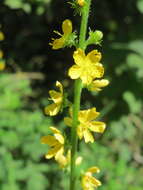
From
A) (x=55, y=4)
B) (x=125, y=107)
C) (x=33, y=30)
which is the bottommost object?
(x=125, y=107)

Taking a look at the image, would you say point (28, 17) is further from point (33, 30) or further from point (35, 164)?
point (35, 164)

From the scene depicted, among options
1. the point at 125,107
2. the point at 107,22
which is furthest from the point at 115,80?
the point at 107,22

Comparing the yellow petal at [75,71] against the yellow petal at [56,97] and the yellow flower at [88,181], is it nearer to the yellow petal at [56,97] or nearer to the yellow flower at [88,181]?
the yellow petal at [56,97]

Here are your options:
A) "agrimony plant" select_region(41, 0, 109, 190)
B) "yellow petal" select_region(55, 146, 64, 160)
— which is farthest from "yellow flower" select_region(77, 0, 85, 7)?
"yellow petal" select_region(55, 146, 64, 160)

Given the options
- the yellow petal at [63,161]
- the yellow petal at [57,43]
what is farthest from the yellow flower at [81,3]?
the yellow petal at [63,161]

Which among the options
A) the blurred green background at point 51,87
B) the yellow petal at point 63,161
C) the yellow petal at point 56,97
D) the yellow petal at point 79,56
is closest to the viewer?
the yellow petal at point 79,56

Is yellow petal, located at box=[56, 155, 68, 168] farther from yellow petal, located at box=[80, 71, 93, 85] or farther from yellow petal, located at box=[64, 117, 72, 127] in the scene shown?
yellow petal, located at box=[80, 71, 93, 85]

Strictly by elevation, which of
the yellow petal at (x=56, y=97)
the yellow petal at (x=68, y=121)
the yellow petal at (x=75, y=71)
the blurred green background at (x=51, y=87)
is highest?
the yellow petal at (x=75, y=71)
